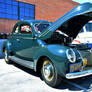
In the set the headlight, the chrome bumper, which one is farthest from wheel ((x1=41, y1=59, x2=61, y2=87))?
the headlight

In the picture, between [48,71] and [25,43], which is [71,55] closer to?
A: [48,71]

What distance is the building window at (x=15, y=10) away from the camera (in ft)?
70.5

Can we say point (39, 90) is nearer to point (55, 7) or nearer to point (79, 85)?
point (79, 85)

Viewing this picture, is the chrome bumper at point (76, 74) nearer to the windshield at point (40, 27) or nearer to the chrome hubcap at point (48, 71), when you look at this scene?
the chrome hubcap at point (48, 71)

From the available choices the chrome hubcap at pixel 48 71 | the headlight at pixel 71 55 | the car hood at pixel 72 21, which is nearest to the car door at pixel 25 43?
the car hood at pixel 72 21

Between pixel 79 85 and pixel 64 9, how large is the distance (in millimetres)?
30292

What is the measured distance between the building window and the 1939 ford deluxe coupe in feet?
56.3

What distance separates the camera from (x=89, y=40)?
786cm

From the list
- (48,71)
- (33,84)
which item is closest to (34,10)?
(33,84)

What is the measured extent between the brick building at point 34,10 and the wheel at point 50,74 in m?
18.7

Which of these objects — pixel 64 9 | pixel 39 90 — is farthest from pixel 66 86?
pixel 64 9

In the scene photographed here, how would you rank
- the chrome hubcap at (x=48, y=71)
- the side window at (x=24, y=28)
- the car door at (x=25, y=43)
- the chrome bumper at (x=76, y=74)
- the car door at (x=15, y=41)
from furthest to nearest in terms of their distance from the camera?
the car door at (x=15, y=41) < the side window at (x=24, y=28) < the car door at (x=25, y=43) < the chrome hubcap at (x=48, y=71) < the chrome bumper at (x=76, y=74)

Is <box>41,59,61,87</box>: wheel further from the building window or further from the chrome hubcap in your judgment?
the building window

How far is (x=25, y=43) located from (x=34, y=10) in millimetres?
A: 22133
